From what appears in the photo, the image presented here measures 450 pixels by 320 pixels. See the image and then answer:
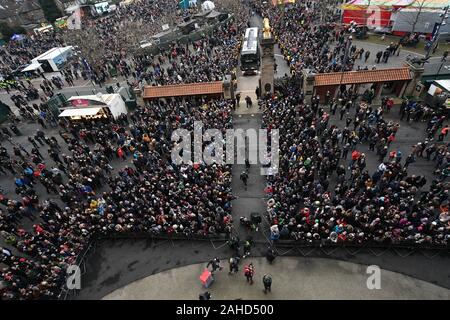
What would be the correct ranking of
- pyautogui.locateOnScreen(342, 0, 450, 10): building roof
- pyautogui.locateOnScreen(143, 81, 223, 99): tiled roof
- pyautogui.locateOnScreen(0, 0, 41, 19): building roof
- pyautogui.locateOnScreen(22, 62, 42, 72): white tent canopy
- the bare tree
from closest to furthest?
pyautogui.locateOnScreen(143, 81, 223, 99): tiled roof → the bare tree → pyautogui.locateOnScreen(342, 0, 450, 10): building roof → pyautogui.locateOnScreen(22, 62, 42, 72): white tent canopy → pyautogui.locateOnScreen(0, 0, 41, 19): building roof

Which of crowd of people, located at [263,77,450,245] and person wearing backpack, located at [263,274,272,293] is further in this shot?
crowd of people, located at [263,77,450,245]

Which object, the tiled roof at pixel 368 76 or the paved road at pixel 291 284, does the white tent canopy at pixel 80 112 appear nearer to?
the paved road at pixel 291 284

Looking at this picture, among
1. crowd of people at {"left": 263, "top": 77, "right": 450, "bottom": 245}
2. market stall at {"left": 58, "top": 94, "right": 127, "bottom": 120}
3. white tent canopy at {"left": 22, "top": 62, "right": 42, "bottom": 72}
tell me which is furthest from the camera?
white tent canopy at {"left": 22, "top": 62, "right": 42, "bottom": 72}

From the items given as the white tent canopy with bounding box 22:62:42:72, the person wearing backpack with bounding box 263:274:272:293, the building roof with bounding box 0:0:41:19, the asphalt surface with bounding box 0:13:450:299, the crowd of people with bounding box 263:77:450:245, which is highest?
the building roof with bounding box 0:0:41:19

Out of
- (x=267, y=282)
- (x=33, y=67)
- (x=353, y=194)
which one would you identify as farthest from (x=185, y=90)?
(x=33, y=67)

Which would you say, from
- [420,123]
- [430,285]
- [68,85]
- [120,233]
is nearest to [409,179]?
[430,285]

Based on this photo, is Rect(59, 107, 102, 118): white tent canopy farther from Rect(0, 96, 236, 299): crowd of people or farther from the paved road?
the paved road

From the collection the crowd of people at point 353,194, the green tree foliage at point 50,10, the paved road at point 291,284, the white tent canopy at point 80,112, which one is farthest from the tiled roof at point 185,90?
the green tree foliage at point 50,10

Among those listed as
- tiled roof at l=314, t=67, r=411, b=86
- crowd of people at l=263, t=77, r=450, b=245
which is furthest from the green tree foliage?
crowd of people at l=263, t=77, r=450, b=245
